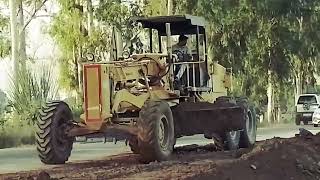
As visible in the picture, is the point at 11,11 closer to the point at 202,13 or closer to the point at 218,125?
the point at 202,13

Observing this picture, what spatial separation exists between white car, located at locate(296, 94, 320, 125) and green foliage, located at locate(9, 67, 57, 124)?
19663 mm

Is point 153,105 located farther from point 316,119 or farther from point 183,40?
point 316,119

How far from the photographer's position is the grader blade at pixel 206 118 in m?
18.9

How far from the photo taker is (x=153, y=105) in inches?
653

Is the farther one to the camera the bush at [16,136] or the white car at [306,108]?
the white car at [306,108]

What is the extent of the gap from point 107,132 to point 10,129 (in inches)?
513

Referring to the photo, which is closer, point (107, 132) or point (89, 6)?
point (107, 132)

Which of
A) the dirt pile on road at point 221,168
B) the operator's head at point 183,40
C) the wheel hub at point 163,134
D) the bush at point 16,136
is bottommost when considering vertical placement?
the bush at point 16,136

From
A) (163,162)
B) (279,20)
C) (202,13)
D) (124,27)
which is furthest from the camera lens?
(279,20)

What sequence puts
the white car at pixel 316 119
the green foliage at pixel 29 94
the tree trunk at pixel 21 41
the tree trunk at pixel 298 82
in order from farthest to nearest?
the tree trunk at pixel 298 82, the white car at pixel 316 119, the tree trunk at pixel 21 41, the green foliage at pixel 29 94

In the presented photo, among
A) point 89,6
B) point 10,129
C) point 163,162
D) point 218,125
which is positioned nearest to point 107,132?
point 163,162

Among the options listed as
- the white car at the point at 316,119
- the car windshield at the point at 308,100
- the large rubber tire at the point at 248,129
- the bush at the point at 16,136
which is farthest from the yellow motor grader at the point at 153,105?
the car windshield at the point at 308,100

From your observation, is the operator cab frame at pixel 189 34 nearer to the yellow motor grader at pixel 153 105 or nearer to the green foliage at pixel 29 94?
the yellow motor grader at pixel 153 105

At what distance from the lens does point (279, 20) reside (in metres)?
46.4
